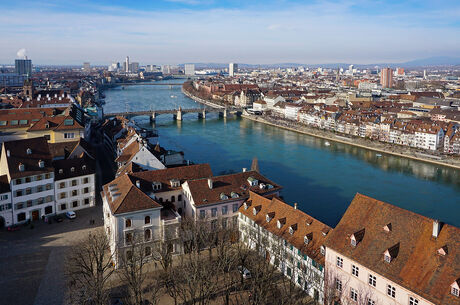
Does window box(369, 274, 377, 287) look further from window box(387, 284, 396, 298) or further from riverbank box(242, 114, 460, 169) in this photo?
riverbank box(242, 114, 460, 169)

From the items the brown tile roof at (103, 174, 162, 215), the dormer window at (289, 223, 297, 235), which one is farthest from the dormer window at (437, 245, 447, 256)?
the brown tile roof at (103, 174, 162, 215)

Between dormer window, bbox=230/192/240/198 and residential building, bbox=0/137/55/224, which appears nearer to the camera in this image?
dormer window, bbox=230/192/240/198

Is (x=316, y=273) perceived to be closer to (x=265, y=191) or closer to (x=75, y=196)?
(x=265, y=191)

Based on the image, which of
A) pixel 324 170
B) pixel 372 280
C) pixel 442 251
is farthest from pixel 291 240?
pixel 324 170

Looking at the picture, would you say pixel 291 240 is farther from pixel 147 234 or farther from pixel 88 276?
pixel 88 276

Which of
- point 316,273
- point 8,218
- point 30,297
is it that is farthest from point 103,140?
point 316,273

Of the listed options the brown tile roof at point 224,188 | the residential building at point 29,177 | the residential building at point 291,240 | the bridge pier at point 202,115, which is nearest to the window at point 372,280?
the residential building at point 291,240
